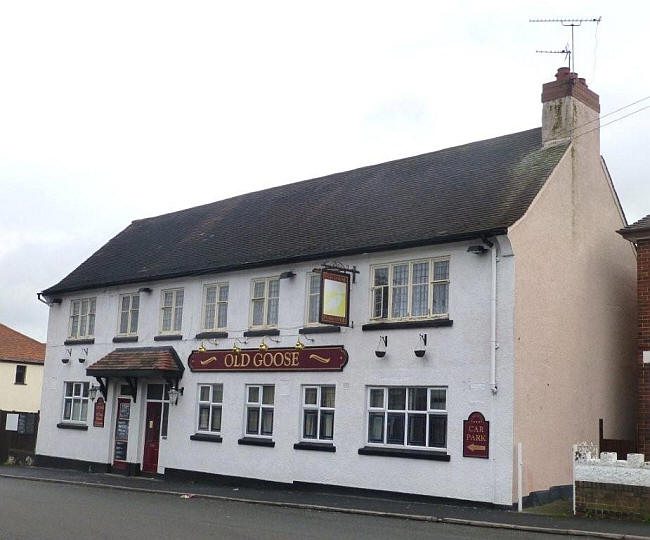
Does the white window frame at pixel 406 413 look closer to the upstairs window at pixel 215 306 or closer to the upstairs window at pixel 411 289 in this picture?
the upstairs window at pixel 411 289

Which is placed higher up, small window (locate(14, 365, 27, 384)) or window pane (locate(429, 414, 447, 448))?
small window (locate(14, 365, 27, 384))

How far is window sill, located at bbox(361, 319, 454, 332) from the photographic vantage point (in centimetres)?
1962

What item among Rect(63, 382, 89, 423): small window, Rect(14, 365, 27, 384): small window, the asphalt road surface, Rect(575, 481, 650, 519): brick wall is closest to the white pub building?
Rect(63, 382, 89, 423): small window

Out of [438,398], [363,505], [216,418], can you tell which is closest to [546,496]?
[438,398]

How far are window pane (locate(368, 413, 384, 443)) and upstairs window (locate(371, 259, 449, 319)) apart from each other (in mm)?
2405

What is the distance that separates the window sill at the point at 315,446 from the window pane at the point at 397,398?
2.04m

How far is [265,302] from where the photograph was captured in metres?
24.1

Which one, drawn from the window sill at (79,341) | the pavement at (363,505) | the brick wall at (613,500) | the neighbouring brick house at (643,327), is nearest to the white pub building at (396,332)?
the pavement at (363,505)

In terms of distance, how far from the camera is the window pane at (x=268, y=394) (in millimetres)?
23453

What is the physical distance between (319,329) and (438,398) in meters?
4.07

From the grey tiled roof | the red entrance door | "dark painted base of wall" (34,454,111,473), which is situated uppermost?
the grey tiled roof

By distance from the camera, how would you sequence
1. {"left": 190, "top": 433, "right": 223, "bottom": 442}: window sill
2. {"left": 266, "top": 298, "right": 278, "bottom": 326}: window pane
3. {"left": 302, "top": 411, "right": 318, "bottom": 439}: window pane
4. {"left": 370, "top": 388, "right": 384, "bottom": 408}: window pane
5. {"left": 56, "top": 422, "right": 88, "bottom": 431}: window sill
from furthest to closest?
{"left": 56, "top": 422, "right": 88, "bottom": 431}: window sill, {"left": 190, "top": 433, "right": 223, "bottom": 442}: window sill, {"left": 266, "top": 298, "right": 278, "bottom": 326}: window pane, {"left": 302, "top": 411, "right": 318, "bottom": 439}: window pane, {"left": 370, "top": 388, "right": 384, "bottom": 408}: window pane

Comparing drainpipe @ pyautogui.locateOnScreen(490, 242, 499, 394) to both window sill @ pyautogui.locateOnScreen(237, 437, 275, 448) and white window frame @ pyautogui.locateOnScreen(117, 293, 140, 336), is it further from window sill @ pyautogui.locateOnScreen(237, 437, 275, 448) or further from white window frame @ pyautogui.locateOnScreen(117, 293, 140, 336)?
white window frame @ pyautogui.locateOnScreen(117, 293, 140, 336)

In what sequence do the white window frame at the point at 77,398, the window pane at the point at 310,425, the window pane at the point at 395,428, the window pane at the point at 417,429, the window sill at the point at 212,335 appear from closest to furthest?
the window pane at the point at 417,429 → the window pane at the point at 395,428 → the window pane at the point at 310,425 → the window sill at the point at 212,335 → the white window frame at the point at 77,398
